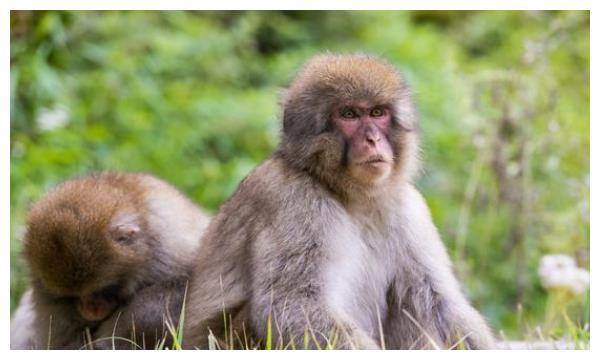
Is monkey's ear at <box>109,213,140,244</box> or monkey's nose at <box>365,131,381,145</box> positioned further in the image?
monkey's ear at <box>109,213,140,244</box>

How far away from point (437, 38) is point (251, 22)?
3.25 meters

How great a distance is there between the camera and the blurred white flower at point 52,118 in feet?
31.8

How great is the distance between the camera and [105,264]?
6.04 m

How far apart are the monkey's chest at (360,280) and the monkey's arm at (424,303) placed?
0.10 meters

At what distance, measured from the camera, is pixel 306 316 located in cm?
521

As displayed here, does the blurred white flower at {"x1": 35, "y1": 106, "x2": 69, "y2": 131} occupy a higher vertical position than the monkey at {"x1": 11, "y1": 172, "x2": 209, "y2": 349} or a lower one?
higher

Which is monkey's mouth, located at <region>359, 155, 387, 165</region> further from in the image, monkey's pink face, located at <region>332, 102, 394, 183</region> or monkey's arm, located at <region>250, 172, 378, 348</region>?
monkey's arm, located at <region>250, 172, 378, 348</region>

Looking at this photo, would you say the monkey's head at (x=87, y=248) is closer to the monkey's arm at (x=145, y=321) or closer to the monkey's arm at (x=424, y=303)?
the monkey's arm at (x=145, y=321)

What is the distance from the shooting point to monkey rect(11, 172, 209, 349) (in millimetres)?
6031

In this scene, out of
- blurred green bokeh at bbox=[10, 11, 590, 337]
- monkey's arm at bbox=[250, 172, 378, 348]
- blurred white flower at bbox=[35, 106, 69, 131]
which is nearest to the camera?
monkey's arm at bbox=[250, 172, 378, 348]

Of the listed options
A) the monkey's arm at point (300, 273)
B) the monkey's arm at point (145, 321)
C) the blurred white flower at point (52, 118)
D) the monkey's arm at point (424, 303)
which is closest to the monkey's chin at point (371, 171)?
the monkey's arm at point (300, 273)

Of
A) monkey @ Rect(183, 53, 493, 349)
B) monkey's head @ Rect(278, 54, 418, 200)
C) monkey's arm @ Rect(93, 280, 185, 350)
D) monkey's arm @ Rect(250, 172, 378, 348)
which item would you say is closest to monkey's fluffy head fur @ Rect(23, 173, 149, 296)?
monkey's arm @ Rect(93, 280, 185, 350)

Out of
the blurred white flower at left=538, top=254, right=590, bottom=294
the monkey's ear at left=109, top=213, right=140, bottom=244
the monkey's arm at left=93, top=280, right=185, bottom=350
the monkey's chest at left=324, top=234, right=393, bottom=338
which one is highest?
the monkey's ear at left=109, top=213, right=140, bottom=244
